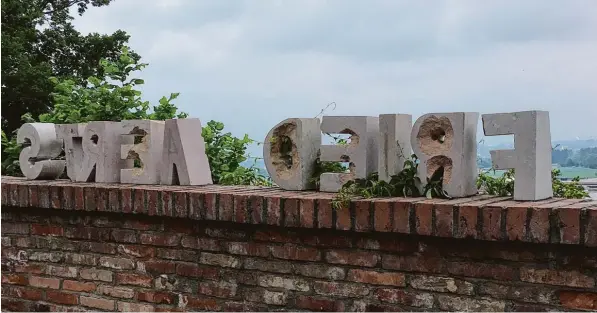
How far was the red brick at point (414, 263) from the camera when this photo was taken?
344 cm

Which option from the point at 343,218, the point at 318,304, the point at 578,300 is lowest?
the point at 318,304

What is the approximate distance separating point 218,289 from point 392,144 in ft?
4.11

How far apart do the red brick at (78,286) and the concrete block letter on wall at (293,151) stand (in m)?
1.41

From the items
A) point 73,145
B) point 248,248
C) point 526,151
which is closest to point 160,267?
point 248,248

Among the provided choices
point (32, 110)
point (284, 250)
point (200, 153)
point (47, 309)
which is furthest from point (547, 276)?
point (32, 110)

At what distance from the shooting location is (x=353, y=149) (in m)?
3.88

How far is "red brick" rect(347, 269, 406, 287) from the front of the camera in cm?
354

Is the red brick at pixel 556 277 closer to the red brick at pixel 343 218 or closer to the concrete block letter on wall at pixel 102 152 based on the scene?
the red brick at pixel 343 218

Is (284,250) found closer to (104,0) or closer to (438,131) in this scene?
(438,131)

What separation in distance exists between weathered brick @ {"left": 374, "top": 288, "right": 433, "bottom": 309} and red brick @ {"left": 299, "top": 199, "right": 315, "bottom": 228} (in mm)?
459

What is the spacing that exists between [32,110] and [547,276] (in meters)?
16.2

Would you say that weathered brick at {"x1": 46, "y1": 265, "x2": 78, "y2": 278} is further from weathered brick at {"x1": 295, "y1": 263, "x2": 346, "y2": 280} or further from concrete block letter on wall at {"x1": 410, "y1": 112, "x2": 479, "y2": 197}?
concrete block letter on wall at {"x1": 410, "y1": 112, "x2": 479, "y2": 197}

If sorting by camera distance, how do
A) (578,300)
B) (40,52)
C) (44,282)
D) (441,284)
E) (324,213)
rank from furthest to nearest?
(40,52) → (44,282) → (324,213) → (441,284) → (578,300)

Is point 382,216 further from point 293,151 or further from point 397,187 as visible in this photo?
point 293,151
